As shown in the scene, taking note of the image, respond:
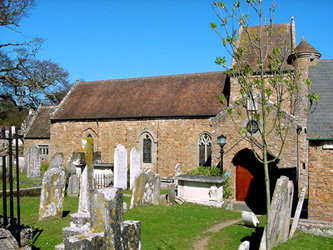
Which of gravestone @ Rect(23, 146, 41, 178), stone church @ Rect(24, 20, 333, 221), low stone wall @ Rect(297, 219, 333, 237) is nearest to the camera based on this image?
low stone wall @ Rect(297, 219, 333, 237)

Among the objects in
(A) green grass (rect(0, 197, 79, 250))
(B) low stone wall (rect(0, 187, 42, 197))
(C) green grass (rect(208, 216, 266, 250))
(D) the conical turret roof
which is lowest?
(C) green grass (rect(208, 216, 266, 250))

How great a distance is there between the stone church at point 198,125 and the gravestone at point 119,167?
7.04 feet

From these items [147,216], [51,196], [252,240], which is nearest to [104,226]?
[252,240]

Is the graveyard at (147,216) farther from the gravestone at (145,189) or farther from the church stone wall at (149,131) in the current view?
the church stone wall at (149,131)

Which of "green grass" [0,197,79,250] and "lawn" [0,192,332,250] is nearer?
"green grass" [0,197,79,250]

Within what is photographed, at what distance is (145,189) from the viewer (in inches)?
548

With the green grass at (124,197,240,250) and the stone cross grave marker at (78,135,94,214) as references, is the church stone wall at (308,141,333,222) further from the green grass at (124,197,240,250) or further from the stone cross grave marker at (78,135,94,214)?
the stone cross grave marker at (78,135,94,214)

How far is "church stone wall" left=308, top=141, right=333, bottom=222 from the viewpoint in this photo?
11.4 m

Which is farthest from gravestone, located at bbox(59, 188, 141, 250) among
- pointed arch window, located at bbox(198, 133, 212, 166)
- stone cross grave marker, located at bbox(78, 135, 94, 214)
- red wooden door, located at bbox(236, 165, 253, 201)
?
pointed arch window, located at bbox(198, 133, 212, 166)

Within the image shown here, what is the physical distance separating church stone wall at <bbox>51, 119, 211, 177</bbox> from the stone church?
7 cm

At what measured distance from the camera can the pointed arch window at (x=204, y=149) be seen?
72.6ft

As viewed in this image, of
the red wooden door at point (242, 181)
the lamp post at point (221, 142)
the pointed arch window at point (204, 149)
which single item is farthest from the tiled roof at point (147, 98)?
the lamp post at point (221, 142)

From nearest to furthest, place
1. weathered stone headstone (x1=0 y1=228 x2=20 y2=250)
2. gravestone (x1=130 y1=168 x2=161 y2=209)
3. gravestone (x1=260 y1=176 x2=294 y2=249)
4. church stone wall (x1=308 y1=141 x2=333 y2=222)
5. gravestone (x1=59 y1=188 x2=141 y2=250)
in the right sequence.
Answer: gravestone (x1=59 y1=188 x2=141 y2=250), weathered stone headstone (x1=0 y1=228 x2=20 y2=250), gravestone (x1=260 y1=176 x2=294 y2=249), church stone wall (x1=308 y1=141 x2=333 y2=222), gravestone (x1=130 y1=168 x2=161 y2=209)

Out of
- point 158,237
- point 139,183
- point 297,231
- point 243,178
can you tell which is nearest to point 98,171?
point 139,183
